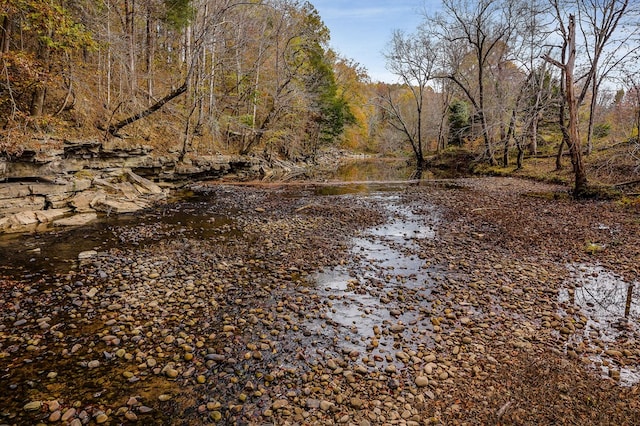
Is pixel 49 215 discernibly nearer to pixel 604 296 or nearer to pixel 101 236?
pixel 101 236

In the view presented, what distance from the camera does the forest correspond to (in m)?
13.3

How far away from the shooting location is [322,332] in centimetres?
547

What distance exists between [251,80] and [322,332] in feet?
93.1

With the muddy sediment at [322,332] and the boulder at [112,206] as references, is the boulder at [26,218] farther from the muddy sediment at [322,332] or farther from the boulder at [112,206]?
the muddy sediment at [322,332]

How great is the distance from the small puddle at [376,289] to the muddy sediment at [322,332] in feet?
0.13

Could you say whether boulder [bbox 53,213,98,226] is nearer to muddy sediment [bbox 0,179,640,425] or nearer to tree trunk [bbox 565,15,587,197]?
muddy sediment [bbox 0,179,640,425]

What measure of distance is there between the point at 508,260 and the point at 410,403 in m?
5.88

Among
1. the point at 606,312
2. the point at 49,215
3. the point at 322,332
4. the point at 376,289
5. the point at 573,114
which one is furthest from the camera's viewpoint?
the point at 573,114

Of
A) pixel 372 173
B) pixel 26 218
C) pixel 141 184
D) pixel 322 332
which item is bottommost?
pixel 322 332

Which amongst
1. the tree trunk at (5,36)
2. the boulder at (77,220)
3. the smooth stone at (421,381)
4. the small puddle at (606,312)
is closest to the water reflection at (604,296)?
the small puddle at (606,312)

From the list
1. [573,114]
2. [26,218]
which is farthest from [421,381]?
[573,114]

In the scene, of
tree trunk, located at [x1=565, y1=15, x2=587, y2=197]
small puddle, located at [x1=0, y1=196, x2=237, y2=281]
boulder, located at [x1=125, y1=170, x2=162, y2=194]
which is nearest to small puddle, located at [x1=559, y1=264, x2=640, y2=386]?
small puddle, located at [x1=0, y1=196, x2=237, y2=281]

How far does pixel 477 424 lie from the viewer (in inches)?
144

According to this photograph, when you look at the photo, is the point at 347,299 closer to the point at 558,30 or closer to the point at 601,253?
the point at 601,253
